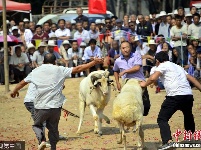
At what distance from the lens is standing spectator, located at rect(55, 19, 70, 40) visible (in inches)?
947

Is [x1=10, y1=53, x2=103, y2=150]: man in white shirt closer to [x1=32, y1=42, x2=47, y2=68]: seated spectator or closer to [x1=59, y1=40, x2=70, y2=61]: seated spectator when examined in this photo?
[x1=32, y1=42, x2=47, y2=68]: seated spectator

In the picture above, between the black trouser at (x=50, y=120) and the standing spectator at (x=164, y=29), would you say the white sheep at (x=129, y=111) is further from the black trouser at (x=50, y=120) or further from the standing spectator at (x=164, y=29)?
the standing spectator at (x=164, y=29)

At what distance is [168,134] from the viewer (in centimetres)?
1130

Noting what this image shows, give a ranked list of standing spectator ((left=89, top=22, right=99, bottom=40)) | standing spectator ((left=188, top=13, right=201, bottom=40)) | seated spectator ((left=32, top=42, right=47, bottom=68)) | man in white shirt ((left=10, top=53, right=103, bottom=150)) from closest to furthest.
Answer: man in white shirt ((left=10, top=53, right=103, bottom=150)) → standing spectator ((left=188, top=13, right=201, bottom=40)) → seated spectator ((left=32, top=42, right=47, bottom=68)) → standing spectator ((left=89, top=22, right=99, bottom=40))

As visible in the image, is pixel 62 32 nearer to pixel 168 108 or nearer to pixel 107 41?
pixel 107 41

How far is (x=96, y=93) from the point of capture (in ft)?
45.6

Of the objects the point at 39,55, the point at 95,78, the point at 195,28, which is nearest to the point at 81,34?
the point at 39,55

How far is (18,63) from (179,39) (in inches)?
222

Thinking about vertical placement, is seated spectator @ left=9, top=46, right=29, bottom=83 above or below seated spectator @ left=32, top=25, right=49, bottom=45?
below

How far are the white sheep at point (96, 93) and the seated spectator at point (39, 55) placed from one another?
8.58 m

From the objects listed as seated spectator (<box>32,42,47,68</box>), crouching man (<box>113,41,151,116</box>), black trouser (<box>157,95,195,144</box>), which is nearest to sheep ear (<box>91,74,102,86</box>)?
crouching man (<box>113,41,151,116</box>)

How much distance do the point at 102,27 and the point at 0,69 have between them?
4.17m

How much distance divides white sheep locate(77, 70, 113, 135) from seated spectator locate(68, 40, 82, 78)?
8770 millimetres

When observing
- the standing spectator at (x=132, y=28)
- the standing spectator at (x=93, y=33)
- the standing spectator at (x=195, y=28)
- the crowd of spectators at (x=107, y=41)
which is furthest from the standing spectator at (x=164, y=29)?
the standing spectator at (x=93, y=33)
